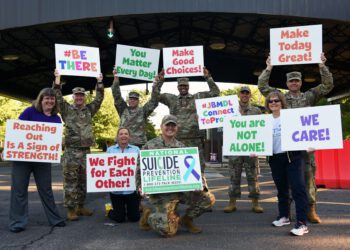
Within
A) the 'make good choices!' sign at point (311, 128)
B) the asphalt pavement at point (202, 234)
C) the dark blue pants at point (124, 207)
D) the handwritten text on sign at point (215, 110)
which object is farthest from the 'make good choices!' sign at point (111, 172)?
the 'make good choices!' sign at point (311, 128)

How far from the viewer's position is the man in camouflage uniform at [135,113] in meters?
6.79

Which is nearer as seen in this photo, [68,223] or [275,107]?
[275,107]

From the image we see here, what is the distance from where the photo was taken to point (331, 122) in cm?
Answer: 503

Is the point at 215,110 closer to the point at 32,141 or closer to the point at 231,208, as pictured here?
the point at 231,208

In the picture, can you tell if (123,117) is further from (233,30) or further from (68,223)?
(233,30)

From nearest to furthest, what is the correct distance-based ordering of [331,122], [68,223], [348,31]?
[331,122]
[68,223]
[348,31]

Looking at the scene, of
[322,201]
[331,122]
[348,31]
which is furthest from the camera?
[348,31]

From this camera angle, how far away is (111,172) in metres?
5.85

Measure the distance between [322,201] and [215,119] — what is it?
304 centimetres

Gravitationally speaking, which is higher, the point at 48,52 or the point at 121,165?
the point at 48,52

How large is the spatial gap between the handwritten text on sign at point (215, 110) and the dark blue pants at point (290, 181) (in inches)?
66.5

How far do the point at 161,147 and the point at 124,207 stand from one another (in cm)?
140

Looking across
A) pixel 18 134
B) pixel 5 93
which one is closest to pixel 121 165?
pixel 18 134

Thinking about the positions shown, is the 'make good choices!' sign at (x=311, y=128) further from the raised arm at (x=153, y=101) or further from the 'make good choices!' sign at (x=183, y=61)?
the 'make good choices!' sign at (x=183, y=61)
